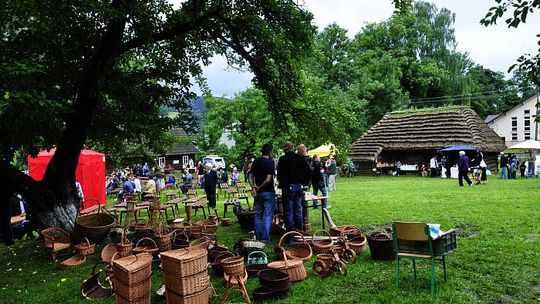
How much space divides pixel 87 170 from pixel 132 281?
534 inches

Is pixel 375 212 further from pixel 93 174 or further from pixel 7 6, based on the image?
pixel 93 174

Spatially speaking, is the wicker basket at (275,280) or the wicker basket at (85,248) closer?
the wicker basket at (275,280)

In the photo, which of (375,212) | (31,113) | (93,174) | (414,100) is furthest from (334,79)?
(31,113)

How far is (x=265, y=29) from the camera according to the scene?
33.4 ft

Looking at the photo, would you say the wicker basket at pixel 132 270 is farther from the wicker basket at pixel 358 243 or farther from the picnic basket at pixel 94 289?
the wicker basket at pixel 358 243

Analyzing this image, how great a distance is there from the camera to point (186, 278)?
4863mm

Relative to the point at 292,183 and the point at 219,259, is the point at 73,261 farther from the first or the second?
the point at 292,183

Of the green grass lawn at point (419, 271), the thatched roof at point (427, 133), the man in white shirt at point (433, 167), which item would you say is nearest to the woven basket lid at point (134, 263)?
the green grass lawn at point (419, 271)

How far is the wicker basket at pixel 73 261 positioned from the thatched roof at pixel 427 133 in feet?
77.9

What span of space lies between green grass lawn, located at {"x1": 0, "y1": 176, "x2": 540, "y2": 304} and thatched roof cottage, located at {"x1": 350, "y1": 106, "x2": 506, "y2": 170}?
1772cm

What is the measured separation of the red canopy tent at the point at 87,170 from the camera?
53.5 feet

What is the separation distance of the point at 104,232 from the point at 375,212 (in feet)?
22.4

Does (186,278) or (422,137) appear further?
(422,137)

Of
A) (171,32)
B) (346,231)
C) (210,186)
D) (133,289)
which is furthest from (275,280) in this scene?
(210,186)
